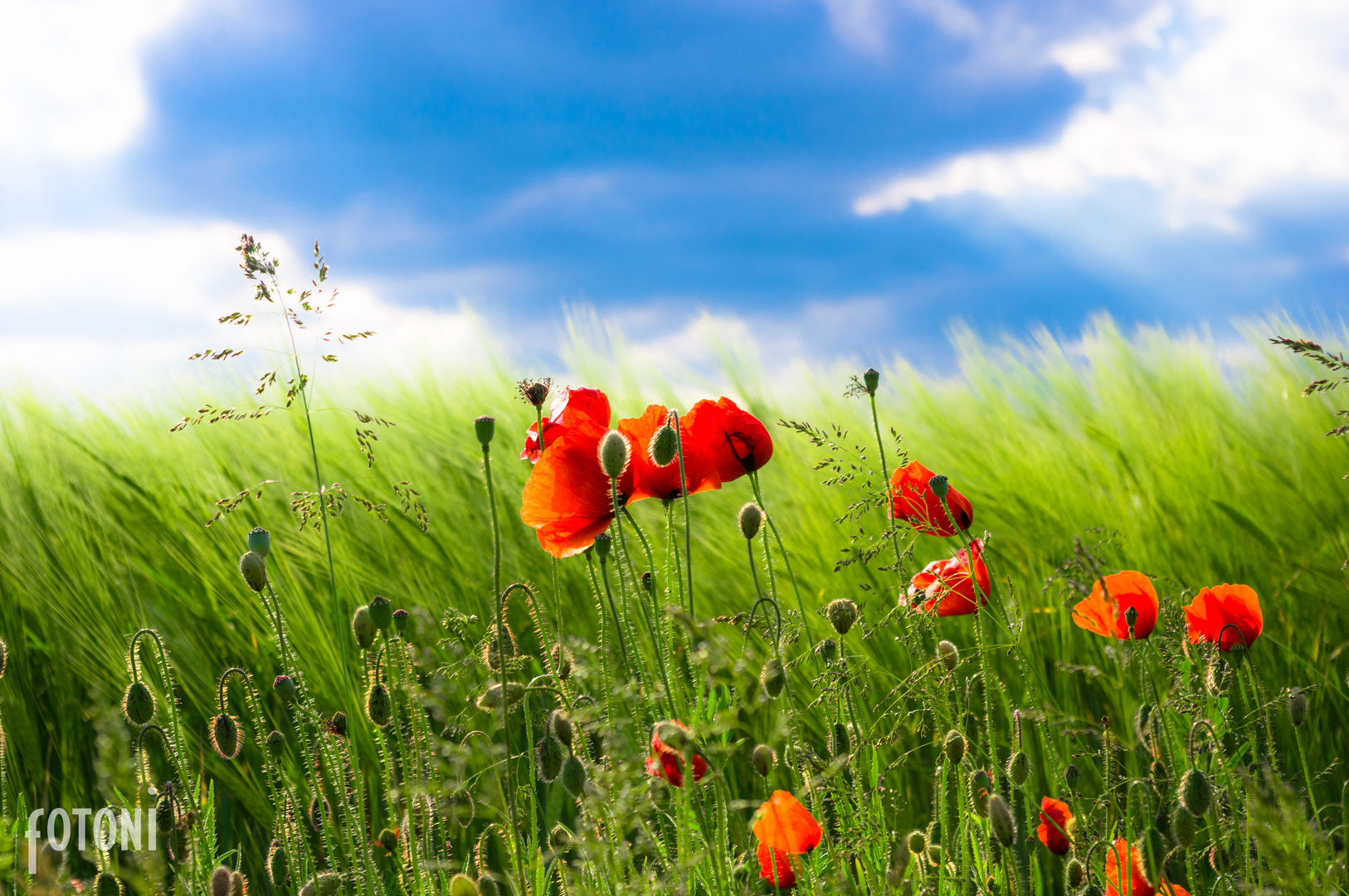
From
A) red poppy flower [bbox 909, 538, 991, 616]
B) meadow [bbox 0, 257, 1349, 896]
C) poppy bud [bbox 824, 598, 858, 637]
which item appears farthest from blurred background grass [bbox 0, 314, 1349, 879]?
poppy bud [bbox 824, 598, 858, 637]

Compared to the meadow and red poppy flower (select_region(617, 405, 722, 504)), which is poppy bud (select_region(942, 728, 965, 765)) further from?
red poppy flower (select_region(617, 405, 722, 504))

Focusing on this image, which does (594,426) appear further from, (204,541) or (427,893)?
(204,541)

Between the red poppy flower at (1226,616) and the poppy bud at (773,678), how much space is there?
17.6 inches

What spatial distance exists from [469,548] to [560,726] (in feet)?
2.98

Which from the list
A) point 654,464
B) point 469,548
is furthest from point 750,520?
point 469,548

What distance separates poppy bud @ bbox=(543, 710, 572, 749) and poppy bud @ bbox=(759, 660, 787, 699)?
0.50 feet

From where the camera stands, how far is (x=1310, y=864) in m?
0.80

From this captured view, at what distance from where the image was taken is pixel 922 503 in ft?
3.43

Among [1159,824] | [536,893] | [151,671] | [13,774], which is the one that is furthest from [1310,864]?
[13,774]

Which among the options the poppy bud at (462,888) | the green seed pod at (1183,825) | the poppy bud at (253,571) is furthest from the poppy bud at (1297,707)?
the poppy bud at (253,571)

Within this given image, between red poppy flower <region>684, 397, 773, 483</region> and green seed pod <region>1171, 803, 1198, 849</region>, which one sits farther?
red poppy flower <region>684, 397, 773, 483</region>

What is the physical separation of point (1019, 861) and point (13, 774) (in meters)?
1.39

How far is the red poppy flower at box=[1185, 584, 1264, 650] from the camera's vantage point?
3.11 feet

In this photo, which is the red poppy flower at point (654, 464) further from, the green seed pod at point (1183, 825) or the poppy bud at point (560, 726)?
the green seed pod at point (1183, 825)
